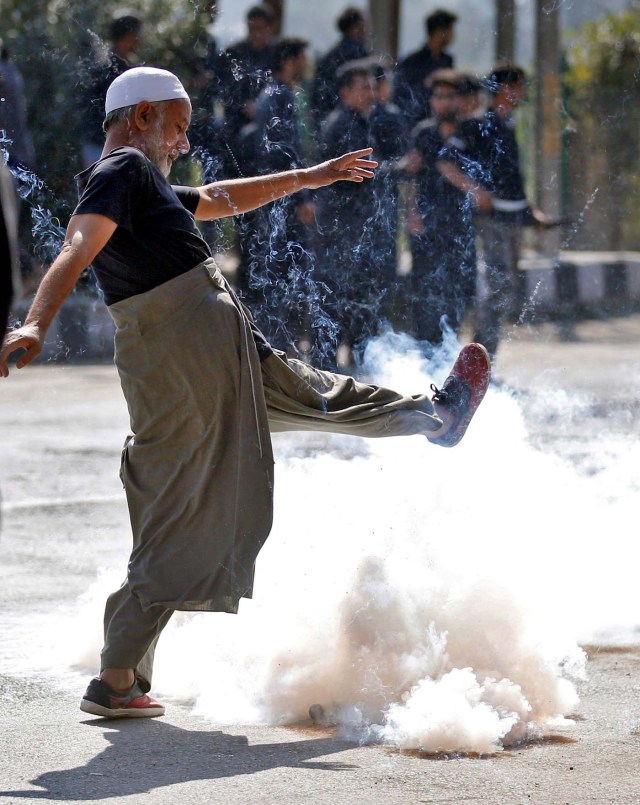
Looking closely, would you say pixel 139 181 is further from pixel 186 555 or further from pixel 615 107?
pixel 615 107

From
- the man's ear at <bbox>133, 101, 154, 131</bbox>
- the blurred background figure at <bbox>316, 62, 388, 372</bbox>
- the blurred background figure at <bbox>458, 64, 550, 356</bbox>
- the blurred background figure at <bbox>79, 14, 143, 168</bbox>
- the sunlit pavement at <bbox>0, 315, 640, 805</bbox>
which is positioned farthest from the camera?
the blurred background figure at <bbox>458, 64, 550, 356</bbox>

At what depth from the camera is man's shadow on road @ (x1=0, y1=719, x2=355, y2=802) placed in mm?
3236

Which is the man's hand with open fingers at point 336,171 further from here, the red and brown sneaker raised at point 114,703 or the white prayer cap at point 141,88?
the red and brown sneaker raised at point 114,703

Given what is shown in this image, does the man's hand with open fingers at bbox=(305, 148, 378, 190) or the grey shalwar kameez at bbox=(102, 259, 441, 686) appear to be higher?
the man's hand with open fingers at bbox=(305, 148, 378, 190)

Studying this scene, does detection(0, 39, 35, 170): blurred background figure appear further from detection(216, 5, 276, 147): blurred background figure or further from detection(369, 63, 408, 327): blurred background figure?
detection(369, 63, 408, 327): blurred background figure

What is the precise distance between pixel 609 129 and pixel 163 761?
711 cm

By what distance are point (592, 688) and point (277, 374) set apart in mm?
1257

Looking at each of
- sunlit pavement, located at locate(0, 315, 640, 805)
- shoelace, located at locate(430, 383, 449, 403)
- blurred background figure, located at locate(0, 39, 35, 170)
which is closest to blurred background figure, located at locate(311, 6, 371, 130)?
blurred background figure, located at locate(0, 39, 35, 170)

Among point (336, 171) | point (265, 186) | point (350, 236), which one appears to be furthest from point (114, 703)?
point (350, 236)

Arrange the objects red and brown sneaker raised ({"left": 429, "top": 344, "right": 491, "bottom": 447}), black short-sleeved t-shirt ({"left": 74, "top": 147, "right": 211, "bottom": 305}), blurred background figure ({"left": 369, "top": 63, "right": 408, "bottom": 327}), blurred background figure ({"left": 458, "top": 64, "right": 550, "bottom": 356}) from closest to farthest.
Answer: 1. black short-sleeved t-shirt ({"left": 74, "top": 147, "right": 211, "bottom": 305})
2. red and brown sneaker raised ({"left": 429, "top": 344, "right": 491, "bottom": 447})
3. blurred background figure ({"left": 369, "top": 63, "right": 408, "bottom": 327})
4. blurred background figure ({"left": 458, "top": 64, "right": 550, "bottom": 356})


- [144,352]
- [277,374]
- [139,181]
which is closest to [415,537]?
[277,374]

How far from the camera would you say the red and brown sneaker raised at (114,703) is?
3.77 m

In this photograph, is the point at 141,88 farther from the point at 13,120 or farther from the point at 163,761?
the point at 13,120

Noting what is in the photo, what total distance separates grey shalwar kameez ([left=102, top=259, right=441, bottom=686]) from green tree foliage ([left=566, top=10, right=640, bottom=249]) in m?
6.16
